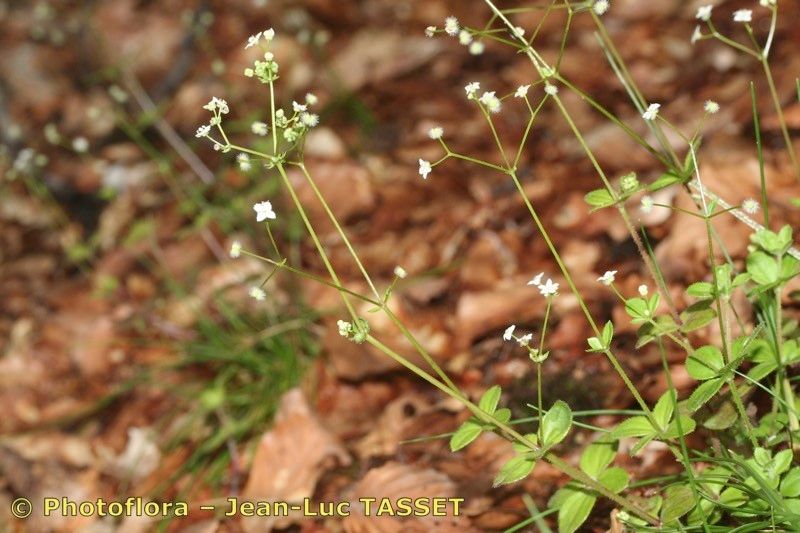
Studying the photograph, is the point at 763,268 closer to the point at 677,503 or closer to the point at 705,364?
the point at 705,364

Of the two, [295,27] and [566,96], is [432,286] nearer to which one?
[566,96]

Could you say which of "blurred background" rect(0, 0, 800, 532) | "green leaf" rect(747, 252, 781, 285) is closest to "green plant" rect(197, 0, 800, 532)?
"green leaf" rect(747, 252, 781, 285)

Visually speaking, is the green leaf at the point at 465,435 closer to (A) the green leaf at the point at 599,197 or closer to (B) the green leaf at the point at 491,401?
(B) the green leaf at the point at 491,401

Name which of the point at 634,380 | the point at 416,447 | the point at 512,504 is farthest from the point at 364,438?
the point at 634,380

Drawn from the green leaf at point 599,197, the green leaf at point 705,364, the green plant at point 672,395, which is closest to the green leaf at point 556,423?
the green plant at point 672,395

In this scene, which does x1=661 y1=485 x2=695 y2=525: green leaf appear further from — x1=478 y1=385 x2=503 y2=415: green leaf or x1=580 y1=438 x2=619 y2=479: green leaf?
x1=478 y1=385 x2=503 y2=415: green leaf

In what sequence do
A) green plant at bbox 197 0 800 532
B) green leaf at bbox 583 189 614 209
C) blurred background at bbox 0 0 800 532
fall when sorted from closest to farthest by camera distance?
green plant at bbox 197 0 800 532 < green leaf at bbox 583 189 614 209 < blurred background at bbox 0 0 800 532

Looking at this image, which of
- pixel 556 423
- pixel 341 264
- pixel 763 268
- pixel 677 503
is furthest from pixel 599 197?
pixel 341 264

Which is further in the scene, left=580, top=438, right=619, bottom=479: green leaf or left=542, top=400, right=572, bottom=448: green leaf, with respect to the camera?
left=580, top=438, right=619, bottom=479: green leaf
